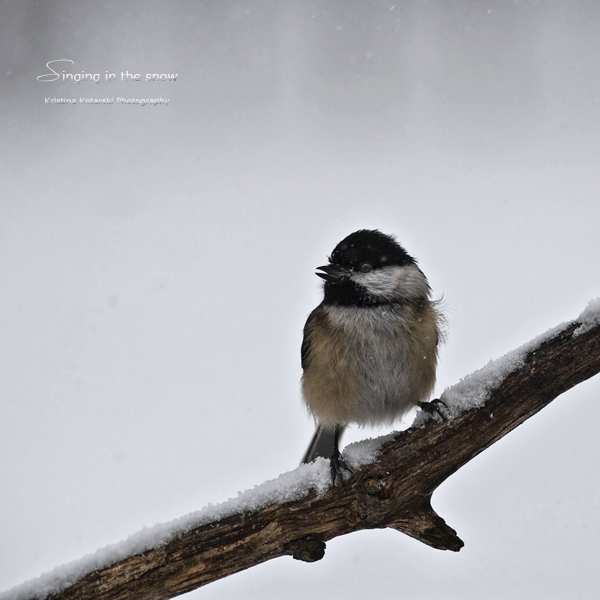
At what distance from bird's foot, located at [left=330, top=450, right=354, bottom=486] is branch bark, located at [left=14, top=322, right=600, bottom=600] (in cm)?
5

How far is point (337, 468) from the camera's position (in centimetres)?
248

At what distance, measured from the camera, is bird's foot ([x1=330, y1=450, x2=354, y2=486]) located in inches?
95.7

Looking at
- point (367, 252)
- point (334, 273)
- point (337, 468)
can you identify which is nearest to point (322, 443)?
point (337, 468)

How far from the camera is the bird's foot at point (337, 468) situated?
243cm

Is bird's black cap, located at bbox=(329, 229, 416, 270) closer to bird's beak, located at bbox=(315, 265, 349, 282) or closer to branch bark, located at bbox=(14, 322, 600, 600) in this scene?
bird's beak, located at bbox=(315, 265, 349, 282)

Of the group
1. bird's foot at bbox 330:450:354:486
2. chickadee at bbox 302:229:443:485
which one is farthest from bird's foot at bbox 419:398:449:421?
bird's foot at bbox 330:450:354:486

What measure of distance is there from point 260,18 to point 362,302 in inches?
249

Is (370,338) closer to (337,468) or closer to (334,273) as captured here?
(334,273)

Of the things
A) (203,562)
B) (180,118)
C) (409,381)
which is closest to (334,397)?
(409,381)

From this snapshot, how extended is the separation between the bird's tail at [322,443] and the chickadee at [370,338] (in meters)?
0.18

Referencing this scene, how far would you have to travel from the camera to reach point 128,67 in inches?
281

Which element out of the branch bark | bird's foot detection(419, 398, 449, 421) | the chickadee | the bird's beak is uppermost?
the bird's beak

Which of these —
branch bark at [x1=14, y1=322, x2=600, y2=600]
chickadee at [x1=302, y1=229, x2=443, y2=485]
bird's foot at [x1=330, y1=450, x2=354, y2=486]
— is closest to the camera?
branch bark at [x1=14, y1=322, x2=600, y2=600]

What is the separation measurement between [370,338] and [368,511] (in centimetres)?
78
